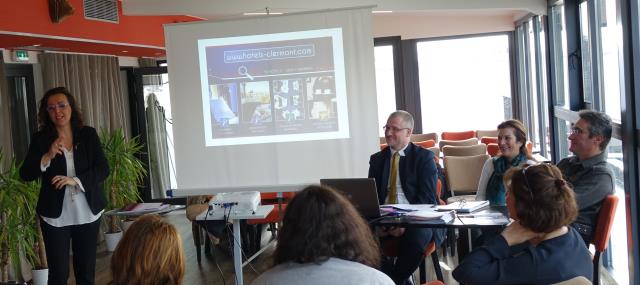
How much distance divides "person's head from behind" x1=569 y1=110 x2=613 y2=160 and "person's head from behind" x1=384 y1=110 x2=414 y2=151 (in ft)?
3.90

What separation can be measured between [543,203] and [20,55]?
631 centimetres

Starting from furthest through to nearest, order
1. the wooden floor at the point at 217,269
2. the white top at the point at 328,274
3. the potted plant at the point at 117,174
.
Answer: the potted plant at the point at 117,174, the wooden floor at the point at 217,269, the white top at the point at 328,274

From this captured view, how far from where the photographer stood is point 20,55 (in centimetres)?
758

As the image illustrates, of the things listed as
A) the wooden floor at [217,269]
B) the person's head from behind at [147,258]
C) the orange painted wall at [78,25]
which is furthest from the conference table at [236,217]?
the person's head from behind at [147,258]

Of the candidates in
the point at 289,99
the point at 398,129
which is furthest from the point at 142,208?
the point at 398,129

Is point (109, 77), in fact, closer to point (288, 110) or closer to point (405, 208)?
point (288, 110)

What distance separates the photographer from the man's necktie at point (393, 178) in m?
5.17

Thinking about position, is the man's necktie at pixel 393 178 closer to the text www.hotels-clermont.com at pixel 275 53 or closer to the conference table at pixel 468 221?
the conference table at pixel 468 221

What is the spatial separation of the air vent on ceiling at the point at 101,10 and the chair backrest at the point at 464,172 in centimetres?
376

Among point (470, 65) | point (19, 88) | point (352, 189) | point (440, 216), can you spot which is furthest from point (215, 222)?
point (470, 65)

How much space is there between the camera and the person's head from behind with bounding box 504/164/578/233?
2.71 metres

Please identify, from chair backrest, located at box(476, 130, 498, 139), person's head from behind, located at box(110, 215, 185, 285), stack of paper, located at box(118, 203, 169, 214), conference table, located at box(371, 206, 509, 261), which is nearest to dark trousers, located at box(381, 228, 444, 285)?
conference table, located at box(371, 206, 509, 261)

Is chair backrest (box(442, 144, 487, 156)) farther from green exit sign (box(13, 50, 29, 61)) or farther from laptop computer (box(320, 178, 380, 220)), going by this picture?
green exit sign (box(13, 50, 29, 61))

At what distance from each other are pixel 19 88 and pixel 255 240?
2974 millimetres
